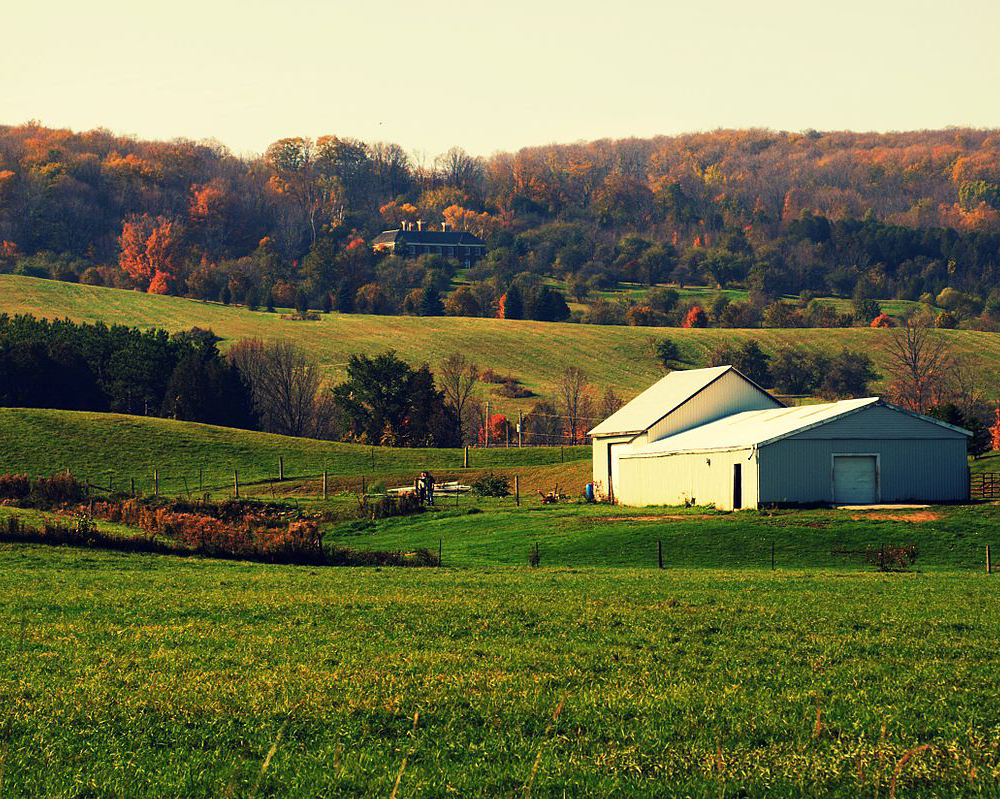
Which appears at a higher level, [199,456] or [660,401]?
[660,401]

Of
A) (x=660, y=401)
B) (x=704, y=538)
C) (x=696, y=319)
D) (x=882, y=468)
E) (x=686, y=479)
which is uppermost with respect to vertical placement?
(x=696, y=319)

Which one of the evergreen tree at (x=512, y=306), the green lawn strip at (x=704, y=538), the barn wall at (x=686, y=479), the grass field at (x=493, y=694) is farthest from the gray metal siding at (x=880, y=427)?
the evergreen tree at (x=512, y=306)

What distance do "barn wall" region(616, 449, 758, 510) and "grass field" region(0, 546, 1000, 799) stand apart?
32028 mm

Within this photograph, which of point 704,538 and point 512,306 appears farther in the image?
point 512,306

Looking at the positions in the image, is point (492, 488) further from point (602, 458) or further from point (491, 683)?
point (491, 683)

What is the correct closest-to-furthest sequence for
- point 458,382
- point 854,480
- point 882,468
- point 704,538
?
1. point 704,538
2. point 854,480
3. point 882,468
4. point 458,382

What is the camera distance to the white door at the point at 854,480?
5647cm

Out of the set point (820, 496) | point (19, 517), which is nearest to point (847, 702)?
point (19, 517)

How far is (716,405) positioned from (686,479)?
10558mm

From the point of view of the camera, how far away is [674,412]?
70125 mm

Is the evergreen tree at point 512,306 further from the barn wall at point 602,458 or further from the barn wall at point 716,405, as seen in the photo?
the barn wall at point 716,405

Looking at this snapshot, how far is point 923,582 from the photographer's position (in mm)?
30547

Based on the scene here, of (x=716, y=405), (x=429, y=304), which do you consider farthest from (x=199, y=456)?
(x=429, y=304)

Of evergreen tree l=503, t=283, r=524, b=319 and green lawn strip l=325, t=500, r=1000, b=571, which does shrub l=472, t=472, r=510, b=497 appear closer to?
green lawn strip l=325, t=500, r=1000, b=571
